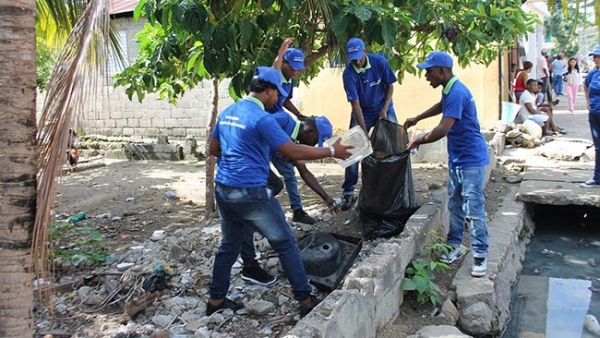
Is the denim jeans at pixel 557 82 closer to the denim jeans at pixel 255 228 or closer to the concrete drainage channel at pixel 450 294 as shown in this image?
the concrete drainage channel at pixel 450 294

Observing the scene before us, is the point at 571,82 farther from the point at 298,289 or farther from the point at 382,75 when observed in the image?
the point at 298,289

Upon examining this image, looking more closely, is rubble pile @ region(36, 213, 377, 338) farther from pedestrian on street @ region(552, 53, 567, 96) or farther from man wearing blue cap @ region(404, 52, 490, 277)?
pedestrian on street @ region(552, 53, 567, 96)

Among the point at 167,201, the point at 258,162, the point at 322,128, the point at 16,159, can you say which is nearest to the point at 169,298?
the point at 258,162

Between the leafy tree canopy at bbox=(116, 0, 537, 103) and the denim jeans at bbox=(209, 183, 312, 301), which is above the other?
the leafy tree canopy at bbox=(116, 0, 537, 103)

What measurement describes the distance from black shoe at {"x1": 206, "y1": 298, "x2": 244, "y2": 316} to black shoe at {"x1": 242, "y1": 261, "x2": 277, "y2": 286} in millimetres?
394

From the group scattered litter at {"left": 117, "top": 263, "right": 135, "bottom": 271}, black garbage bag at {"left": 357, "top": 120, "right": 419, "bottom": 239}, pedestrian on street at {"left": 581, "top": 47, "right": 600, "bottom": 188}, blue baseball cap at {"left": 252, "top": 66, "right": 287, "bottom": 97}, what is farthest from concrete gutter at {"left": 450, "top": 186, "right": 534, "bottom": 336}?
scattered litter at {"left": 117, "top": 263, "right": 135, "bottom": 271}

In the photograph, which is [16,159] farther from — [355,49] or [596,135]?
[596,135]

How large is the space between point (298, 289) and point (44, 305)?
5.99 ft

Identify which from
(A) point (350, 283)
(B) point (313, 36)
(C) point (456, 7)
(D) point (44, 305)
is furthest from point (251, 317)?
(C) point (456, 7)

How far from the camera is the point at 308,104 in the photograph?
10.8 meters

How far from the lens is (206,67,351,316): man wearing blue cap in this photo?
3.21 m

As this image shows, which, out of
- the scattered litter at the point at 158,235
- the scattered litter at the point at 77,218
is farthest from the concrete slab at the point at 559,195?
the scattered litter at the point at 77,218

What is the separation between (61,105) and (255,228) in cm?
143

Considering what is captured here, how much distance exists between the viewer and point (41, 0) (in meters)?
4.38
